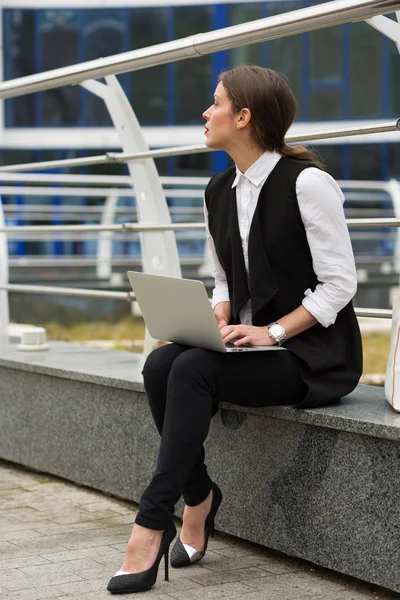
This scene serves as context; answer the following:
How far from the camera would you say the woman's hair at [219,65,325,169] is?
3092 mm

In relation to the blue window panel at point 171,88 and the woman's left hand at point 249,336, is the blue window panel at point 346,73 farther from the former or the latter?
the woman's left hand at point 249,336

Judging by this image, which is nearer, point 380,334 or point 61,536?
point 61,536

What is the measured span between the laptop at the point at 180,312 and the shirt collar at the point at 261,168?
393 millimetres

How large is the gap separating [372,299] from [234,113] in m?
8.65

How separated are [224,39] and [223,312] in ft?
2.64

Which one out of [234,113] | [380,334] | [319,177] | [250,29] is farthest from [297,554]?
[380,334]

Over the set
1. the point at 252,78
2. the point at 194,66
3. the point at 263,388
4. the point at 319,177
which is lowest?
the point at 263,388

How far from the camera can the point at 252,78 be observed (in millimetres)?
3096

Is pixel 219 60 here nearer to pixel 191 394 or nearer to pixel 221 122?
pixel 221 122

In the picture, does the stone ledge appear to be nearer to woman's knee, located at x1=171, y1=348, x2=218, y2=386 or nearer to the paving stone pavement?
woman's knee, located at x1=171, y1=348, x2=218, y2=386

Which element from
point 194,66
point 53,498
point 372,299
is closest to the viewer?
point 53,498

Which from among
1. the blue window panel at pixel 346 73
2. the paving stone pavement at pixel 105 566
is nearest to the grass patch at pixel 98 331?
the paving stone pavement at pixel 105 566

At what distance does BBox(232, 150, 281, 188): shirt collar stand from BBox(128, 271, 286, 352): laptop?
39cm

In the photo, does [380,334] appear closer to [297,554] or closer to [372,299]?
[372,299]
